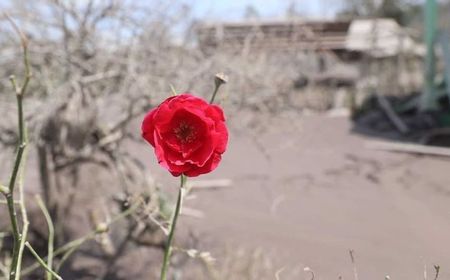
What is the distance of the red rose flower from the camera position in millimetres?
1027

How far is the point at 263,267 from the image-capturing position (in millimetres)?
4195

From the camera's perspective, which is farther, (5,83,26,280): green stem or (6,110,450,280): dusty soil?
(6,110,450,280): dusty soil

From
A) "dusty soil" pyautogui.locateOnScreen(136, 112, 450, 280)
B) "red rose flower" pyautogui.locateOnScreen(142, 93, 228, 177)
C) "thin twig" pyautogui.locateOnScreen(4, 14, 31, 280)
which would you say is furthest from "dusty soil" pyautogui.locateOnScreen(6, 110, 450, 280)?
"thin twig" pyautogui.locateOnScreen(4, 14, 31, 280)

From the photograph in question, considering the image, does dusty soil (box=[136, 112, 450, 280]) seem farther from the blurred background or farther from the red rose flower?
the red rose flower


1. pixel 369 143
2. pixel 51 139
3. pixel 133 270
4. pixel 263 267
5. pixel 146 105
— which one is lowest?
pixel 369 143

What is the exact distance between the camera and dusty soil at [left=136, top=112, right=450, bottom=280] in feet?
15.1

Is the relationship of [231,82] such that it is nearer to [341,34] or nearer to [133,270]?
[133,270]

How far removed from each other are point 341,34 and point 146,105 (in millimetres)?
10663

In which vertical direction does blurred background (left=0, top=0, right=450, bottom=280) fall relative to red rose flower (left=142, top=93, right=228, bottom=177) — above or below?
below

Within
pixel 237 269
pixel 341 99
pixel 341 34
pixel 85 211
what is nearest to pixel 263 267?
pixel 237 269

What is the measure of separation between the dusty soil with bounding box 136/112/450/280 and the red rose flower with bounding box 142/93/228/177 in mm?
1350

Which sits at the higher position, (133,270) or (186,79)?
(186,79)

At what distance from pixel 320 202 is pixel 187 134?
5.83 metres

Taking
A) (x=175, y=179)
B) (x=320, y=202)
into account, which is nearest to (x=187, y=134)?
(x=175, y=179)
